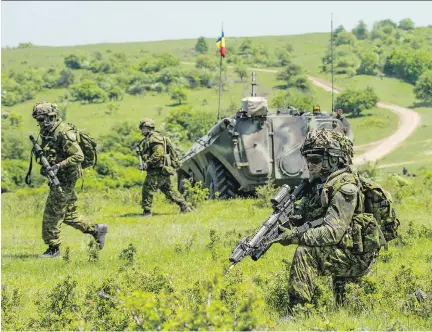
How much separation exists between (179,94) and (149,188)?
7967 centimetres

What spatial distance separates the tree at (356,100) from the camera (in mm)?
37562

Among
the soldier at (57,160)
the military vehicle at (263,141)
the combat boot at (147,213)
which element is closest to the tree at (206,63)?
the military vehicle at (263,141)

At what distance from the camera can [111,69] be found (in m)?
130

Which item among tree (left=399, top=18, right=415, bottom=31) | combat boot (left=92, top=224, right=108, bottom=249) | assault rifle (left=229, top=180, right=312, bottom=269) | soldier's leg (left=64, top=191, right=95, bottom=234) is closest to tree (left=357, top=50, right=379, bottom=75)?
tree (left=399, top=18, right=415, bottom=31)

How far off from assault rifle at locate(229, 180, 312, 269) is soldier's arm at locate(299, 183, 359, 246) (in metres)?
0.15

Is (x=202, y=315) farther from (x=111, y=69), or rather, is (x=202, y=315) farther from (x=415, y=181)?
(x=111, y=69)

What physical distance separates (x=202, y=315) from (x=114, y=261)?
592 cm

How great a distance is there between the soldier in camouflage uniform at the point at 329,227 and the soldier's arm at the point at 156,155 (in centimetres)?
916

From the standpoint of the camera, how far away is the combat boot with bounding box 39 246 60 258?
11641 millimetres

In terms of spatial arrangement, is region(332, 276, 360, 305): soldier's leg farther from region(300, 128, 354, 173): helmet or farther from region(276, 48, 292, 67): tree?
region(276, 48, 292, 67): tree

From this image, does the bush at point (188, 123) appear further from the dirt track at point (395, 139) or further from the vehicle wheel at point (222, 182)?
the vehicle wheel at point (222, 182)

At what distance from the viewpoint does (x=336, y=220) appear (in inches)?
274

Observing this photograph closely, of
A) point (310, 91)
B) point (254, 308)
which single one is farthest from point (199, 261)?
Result: point (310, 91)

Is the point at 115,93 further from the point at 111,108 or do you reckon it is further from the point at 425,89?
the point at 425,89
